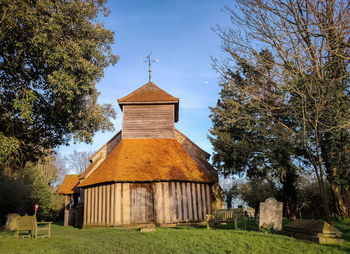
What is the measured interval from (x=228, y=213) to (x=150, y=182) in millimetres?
5968

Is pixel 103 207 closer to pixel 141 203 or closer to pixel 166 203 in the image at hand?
pixel 141 203

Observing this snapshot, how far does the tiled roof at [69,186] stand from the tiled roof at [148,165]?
630cm

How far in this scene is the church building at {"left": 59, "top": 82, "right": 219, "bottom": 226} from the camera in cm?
1720

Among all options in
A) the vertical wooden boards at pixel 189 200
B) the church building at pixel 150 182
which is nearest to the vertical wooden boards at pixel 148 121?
the church building at pixel 150 182

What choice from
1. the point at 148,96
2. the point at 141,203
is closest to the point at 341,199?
the point at 141,203

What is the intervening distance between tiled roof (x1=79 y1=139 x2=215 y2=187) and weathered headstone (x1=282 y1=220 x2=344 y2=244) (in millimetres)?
8778

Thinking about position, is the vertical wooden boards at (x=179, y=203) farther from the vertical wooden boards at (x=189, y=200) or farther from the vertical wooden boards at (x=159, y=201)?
the vertical wooden boards at (x=159, y=201)

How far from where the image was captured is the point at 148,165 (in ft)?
62.3

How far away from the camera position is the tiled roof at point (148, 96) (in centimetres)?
2361

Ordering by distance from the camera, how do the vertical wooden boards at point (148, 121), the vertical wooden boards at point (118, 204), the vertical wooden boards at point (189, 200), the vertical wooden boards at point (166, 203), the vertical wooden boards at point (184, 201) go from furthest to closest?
the vertical wooden boards at point (148, 121) < the vertical wooden boards at point (189, 200) < the vertical wooden boards at point (184, 201) < the vertical wooden boards at point (166, 203) < the vertical wooden boards at point (118, 204)

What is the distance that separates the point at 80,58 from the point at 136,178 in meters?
8.08

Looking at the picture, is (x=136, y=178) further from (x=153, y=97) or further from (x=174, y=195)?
(x=153, y=97)

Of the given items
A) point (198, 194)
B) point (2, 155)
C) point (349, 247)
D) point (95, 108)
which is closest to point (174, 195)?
point (198, 194)

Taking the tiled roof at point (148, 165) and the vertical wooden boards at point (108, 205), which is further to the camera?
the tiled roof at point (148, 165)
